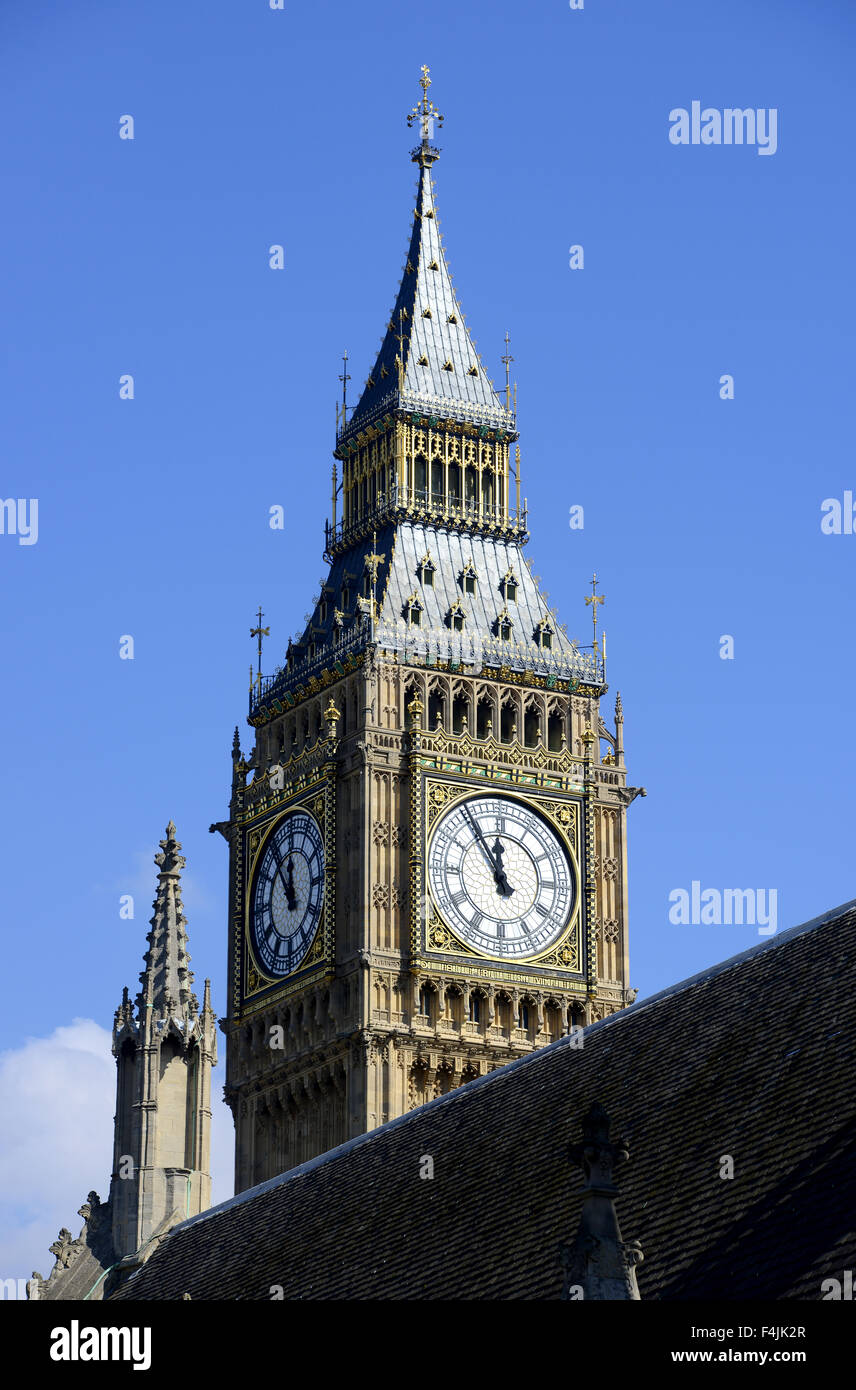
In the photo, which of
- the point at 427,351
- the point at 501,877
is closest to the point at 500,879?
the point at 501,877

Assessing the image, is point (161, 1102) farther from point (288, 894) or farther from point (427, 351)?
point (427, 351)

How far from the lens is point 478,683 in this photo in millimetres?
79438

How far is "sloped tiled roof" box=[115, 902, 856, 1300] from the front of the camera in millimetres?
33031

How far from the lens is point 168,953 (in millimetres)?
55906

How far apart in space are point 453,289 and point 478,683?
507 inches

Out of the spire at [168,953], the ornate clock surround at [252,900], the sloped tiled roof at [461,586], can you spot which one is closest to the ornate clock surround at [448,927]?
the ornate clock surround at [252,900]

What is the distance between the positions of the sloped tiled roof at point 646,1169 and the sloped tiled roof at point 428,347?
38427 millimetres

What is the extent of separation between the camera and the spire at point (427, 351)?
276ft

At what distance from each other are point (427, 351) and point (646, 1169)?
168ft

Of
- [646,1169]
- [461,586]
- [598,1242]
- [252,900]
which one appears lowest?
[598,1242]

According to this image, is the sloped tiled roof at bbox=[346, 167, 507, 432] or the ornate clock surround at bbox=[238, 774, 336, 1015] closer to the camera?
the ornate clock surround at bbox=[238, 774, 336, 1015]

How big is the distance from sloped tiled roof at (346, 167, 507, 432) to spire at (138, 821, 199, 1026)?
94.4ft

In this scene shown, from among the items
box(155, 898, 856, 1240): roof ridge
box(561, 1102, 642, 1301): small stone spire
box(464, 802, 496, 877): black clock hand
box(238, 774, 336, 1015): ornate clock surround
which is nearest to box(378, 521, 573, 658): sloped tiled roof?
box(464, 802, 496, 877): black clock hand

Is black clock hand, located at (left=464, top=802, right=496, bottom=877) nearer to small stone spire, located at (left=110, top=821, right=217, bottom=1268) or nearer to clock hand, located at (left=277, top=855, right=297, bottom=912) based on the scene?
clock hand, located at (left=277, top=855, right=297, bottom=912)
